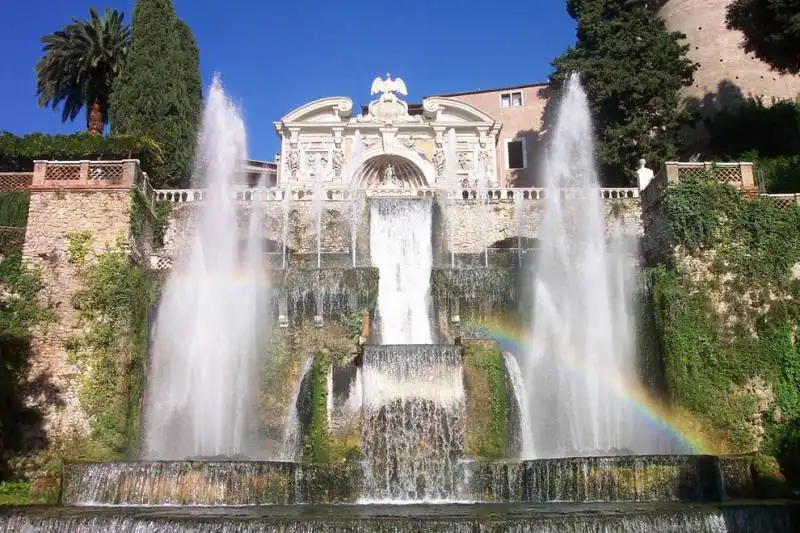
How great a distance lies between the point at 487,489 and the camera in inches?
555

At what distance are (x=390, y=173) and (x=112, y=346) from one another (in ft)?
61.5

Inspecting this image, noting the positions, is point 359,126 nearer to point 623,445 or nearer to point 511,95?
point 511,95

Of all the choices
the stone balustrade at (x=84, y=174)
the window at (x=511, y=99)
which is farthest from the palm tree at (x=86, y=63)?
the window at (x=511, y=99)

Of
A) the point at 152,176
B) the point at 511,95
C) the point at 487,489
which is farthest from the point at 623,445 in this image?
the point at 511,95

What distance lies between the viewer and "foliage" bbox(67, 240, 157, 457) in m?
18.1

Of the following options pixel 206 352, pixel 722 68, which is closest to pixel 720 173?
pixel 206 352

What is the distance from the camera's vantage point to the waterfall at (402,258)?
2339 centimetres

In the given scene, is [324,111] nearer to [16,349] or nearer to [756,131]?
[756,131]

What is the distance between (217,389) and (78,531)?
8971 millimetres

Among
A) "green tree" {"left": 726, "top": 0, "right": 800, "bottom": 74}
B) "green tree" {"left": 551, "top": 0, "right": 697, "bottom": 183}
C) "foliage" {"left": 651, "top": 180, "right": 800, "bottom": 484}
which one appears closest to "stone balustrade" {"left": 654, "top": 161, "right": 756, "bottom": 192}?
"foliage" {"left": 651, "top": 180, "right": 800, "bottom": 484}

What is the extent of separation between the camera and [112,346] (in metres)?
18.8

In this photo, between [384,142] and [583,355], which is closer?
[583,355]

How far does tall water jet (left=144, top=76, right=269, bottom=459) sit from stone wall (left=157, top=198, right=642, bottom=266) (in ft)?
11.8

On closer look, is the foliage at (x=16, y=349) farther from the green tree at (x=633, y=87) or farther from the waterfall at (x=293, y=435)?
the green tree at (x=633, y=87)
